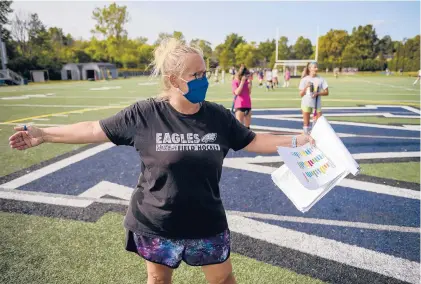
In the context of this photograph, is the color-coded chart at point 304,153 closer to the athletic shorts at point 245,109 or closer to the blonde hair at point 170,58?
the blonde hair at point 170,58

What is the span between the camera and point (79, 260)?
10.3 feet

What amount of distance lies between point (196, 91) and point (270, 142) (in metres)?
0.71

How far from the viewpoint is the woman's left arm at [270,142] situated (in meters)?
2.33

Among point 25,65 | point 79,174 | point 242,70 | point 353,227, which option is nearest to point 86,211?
point 79,174

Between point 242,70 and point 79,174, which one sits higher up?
point 242,70

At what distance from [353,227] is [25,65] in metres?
48.4

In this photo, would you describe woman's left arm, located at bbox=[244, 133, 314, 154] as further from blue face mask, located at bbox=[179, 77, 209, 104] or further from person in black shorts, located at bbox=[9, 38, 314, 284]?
blue face mask, located at bbox=[179, 77, 209, 104]

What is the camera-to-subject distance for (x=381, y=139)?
27.9 ft

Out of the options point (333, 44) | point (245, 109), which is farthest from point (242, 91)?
point (333, 44)

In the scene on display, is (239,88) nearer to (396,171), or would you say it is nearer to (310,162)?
(396,171)

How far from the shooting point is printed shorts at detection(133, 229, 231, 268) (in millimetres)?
2002

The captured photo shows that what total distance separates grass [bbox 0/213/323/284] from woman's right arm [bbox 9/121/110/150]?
1.40 m

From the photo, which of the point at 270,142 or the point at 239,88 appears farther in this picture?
the point at 239,88

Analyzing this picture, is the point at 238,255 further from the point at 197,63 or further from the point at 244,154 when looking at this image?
the point at 244,154
